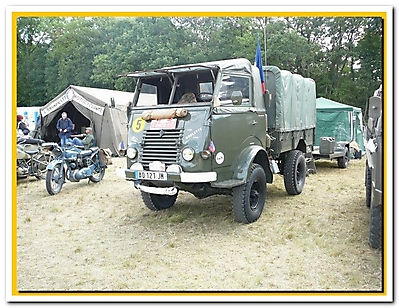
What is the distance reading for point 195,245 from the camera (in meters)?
5.01

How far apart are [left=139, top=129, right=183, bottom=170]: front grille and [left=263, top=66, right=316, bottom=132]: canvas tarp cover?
1.92 meters

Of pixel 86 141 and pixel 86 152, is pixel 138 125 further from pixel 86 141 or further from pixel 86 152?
pixel 86 141

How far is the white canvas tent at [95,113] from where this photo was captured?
12.4 metres

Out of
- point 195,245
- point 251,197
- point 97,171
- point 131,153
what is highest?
point 131,153

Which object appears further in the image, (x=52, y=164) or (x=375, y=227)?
(x=52, y=164)

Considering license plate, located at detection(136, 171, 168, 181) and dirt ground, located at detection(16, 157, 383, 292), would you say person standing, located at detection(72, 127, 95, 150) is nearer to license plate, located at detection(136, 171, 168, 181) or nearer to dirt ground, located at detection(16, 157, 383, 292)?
dirt ground, located at detection(16, 157, 383, 292)

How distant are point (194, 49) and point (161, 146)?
431 cm

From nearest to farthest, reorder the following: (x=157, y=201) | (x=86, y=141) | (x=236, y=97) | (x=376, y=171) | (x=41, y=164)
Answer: (x=376, y=171), (x=236, y=97), (x=157, y=201), (x=86, y=141), (x=41, y=164)

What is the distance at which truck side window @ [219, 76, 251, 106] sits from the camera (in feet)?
17.8

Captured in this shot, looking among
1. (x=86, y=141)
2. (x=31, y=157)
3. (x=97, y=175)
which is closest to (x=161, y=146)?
(x=86, y=141)

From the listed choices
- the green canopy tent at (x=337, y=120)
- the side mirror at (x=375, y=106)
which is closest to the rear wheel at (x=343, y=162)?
the green canopy tent at (x=337, y=120)

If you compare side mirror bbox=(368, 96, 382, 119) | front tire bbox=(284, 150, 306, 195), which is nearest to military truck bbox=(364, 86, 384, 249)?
side mirror bbox=(368, 96, 382, 119)

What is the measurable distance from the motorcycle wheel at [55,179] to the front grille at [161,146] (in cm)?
324
